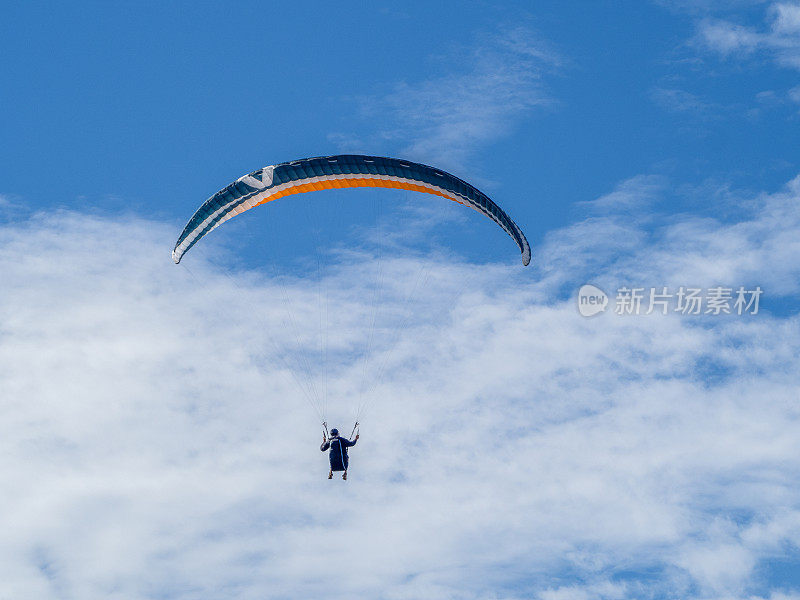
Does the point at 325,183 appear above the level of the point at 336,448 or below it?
above

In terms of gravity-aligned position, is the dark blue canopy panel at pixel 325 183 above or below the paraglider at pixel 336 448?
above

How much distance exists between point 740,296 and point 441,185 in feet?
39.2

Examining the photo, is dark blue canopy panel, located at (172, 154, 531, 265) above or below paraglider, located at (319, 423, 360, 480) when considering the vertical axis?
above

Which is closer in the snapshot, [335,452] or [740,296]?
[335,452]

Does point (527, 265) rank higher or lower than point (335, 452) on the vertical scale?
higher

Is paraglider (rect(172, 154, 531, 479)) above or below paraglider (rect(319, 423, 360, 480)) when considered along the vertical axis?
above

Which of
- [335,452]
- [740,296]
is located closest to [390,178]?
[335,452]

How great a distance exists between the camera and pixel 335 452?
4631 centimetres

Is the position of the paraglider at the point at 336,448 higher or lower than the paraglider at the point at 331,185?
lower

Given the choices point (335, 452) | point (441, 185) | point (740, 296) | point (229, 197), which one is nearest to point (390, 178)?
point (441, 185)

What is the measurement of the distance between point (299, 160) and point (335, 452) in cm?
919

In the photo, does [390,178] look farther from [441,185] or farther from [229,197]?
[229,197]

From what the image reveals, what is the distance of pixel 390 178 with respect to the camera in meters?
45.9

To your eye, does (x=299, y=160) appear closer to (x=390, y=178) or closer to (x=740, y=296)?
(x=390, y=178)
